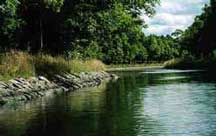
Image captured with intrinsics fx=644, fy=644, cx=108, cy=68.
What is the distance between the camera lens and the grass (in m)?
37.7

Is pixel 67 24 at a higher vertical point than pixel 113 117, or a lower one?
higher

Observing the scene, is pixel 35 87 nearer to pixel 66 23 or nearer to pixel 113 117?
pixel 113 117

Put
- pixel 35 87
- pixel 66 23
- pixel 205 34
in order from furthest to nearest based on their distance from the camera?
pixel 205 34
pixel 66 23
pixel 35 87

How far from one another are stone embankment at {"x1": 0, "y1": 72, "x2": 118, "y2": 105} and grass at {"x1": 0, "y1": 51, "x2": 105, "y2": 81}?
0.84 meters

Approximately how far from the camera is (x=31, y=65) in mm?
42031

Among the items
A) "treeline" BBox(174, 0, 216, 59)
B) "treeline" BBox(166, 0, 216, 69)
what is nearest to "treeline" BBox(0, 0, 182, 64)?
"treeline" BBox(166, 0, 216, 69)

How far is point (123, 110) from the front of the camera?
25.2m

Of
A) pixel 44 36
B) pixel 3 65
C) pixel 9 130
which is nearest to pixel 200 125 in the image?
pixel 9 130

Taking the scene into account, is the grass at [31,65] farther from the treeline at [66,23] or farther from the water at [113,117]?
the water at [113,117]

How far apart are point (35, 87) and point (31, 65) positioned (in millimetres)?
5470

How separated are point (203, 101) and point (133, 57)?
149 m

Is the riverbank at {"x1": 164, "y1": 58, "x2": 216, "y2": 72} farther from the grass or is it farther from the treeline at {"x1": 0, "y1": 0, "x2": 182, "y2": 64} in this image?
the grass

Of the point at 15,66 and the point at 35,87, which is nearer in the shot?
the point at 35,87

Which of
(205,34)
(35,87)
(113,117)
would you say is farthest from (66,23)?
(205,34)
